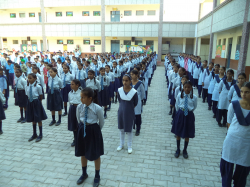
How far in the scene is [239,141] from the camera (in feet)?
8.77

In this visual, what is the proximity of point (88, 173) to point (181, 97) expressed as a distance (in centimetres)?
232

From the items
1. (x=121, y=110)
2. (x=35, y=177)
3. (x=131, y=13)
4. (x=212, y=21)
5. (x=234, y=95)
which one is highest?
(x=131, y=13)

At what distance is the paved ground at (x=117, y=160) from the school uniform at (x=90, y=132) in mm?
612

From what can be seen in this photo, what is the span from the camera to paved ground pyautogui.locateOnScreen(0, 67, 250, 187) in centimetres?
337

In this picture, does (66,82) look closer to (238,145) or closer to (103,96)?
(103,96)

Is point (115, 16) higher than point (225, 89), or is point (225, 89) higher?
point (115, 16)

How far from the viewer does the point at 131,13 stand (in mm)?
23844

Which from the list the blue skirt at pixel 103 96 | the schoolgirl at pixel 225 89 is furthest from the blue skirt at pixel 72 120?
the schoolgirl at pixel 225 89

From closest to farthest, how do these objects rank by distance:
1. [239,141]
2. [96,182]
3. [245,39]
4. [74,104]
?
[239,141]
[96,182]
[74,104]
[245,39]

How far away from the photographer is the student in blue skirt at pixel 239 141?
2.62 metres

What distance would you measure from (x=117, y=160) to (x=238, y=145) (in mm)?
2252

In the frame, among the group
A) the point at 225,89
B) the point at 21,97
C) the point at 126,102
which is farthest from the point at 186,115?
the point at 21,97

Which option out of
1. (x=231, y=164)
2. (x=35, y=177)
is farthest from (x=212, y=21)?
(x=35, y=177)

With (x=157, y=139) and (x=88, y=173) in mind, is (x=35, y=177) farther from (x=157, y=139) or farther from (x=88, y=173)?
(x=157, y=139)
